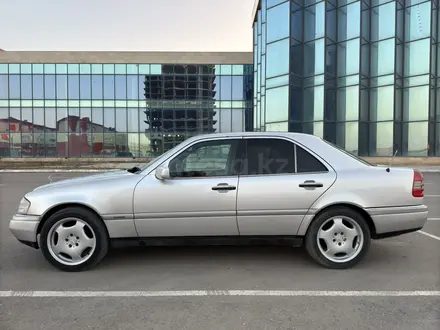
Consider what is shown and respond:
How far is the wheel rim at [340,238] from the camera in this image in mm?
4258

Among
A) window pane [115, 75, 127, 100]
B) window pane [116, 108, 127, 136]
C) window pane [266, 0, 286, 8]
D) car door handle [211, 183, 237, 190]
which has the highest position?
window pane [266, 0, 286, 8]

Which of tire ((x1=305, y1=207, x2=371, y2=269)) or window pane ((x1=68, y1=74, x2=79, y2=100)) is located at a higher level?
window pane ((x1=68, y1=74, x2=79, y2=100))

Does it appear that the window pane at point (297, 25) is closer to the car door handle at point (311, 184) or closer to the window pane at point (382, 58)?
the window pane at point (382, 58)

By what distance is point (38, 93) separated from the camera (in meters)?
35.3

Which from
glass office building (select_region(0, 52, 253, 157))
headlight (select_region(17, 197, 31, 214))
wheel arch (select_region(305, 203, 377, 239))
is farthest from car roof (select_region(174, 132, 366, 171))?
glass office building (select_region(0, 52, 253, 157))

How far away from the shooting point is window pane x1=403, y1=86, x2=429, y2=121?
27.0m

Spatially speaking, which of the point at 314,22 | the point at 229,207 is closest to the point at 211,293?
the point at 229,207

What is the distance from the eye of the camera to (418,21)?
27.3m

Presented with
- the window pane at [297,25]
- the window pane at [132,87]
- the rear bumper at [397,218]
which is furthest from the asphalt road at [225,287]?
the window pane at [132,87]

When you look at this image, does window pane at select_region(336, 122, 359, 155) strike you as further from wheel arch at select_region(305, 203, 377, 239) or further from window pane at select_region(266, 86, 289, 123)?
wheel arch at select_region(305, 203, 377, 239)

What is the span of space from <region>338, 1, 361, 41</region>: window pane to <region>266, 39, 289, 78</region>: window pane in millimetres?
4511

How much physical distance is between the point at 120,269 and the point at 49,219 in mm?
1019

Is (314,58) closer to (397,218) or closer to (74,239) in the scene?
(397,218)

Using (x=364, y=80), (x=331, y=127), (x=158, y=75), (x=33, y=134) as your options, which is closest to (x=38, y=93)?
(x=33, y=134)
